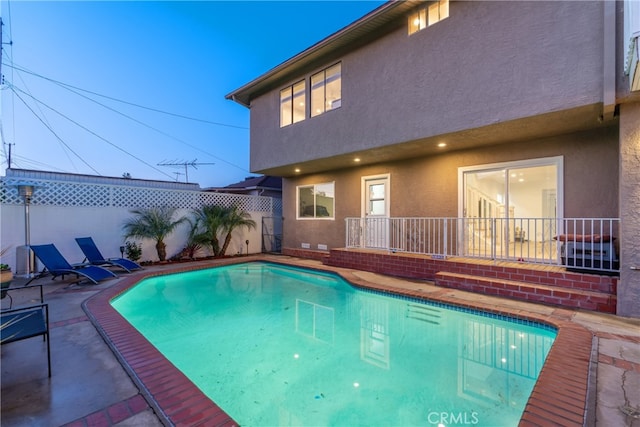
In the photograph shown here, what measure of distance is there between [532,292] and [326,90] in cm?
814

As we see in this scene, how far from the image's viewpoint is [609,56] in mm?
4883

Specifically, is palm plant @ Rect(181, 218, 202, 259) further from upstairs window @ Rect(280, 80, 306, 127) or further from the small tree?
upstairs window @ Rect(280, 80, 306, 127)

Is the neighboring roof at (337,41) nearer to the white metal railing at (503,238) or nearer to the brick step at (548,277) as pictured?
the white metal railing at (503,238)

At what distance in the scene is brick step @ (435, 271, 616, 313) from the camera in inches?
202

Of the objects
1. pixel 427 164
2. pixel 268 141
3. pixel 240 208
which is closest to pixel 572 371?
pixel 427 164

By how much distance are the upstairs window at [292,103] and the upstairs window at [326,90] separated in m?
0.52

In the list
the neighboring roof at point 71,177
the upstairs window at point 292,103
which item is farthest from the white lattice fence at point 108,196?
the neighboring roof at point 71,177

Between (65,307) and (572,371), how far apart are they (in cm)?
779

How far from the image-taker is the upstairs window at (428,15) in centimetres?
696

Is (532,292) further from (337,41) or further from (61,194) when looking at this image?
(61,194)

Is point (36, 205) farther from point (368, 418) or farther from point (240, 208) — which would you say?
point (368, 418)

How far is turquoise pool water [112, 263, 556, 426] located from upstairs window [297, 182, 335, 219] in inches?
208

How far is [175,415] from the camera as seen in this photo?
2.39 meters

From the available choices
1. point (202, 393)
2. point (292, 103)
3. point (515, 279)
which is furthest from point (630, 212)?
point (292, 103)
